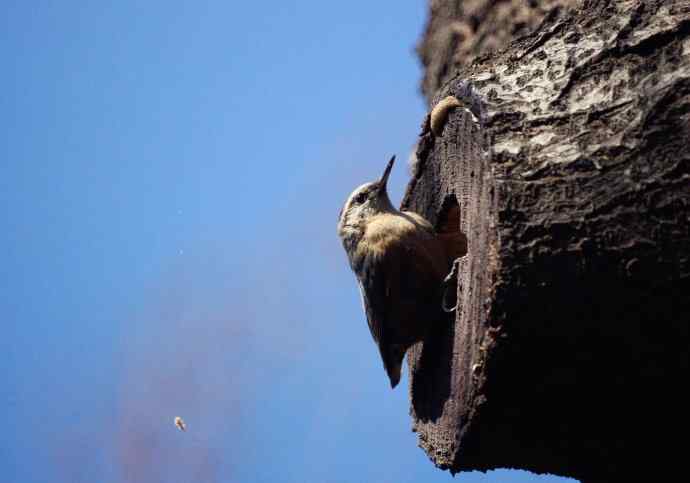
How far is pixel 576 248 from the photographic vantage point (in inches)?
82.8

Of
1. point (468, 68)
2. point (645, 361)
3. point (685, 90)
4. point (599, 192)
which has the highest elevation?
point (468, 68)

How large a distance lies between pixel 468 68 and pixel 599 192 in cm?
98

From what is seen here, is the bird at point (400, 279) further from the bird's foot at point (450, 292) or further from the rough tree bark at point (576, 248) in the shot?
the rough tree bark at point (576, 248)

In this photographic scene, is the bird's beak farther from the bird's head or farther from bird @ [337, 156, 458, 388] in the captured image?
bird @ [337, 156, 458, 388]

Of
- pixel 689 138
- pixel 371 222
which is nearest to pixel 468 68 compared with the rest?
pixel 371 222

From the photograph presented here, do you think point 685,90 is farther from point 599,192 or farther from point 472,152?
point 472,152

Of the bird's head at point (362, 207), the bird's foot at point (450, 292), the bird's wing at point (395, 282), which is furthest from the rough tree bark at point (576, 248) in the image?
the bird's head at point (362, 207)

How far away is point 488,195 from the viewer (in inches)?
A: 88.7

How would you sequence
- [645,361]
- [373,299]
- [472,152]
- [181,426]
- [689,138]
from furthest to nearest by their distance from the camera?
1. [181,426]
2. [373,299]
3. [472,152]
4. [645,361]
5. [689,138]

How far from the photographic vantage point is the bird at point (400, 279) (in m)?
2.97

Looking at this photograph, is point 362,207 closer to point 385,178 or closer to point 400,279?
point 385,178

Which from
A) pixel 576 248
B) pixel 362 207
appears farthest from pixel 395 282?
pixel 576 248

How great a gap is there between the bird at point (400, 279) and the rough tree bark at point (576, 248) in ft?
1.02

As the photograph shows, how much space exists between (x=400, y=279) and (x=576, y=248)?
3.40 ft
